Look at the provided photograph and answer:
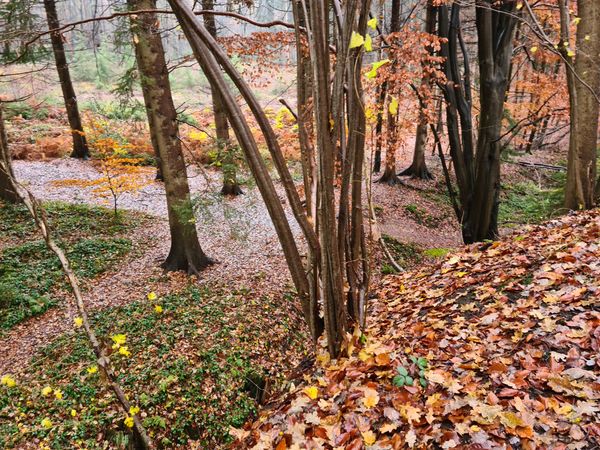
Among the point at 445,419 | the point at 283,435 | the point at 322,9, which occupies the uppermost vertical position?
the point at 322,9

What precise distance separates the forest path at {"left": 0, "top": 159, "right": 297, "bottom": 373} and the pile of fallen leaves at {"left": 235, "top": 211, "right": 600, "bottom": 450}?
3.87 metres

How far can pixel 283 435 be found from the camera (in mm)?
2256

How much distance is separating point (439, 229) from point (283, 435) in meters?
10.4

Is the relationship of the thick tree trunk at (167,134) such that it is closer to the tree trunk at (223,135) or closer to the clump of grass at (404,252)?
the tree trunk at (223,135)

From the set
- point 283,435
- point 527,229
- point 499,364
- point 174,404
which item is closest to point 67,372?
point 174,404

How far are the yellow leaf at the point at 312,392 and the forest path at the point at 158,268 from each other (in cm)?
391

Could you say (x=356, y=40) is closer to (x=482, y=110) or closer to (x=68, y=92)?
(x=482, y=110)

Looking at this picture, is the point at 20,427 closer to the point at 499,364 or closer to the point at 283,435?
the point at 283,435

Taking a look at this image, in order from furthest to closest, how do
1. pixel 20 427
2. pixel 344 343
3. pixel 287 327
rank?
pixel 287 327 → pixel 20 427 → pixel 344 343

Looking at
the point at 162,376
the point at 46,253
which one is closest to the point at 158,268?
the point at 46,253

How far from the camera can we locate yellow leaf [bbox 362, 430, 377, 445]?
1.97 m

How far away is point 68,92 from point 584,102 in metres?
14.2

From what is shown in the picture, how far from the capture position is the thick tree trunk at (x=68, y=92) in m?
10.8

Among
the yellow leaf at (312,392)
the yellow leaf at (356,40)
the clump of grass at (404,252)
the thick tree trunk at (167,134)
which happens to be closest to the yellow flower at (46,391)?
the thick tree trunk at (167,134)
